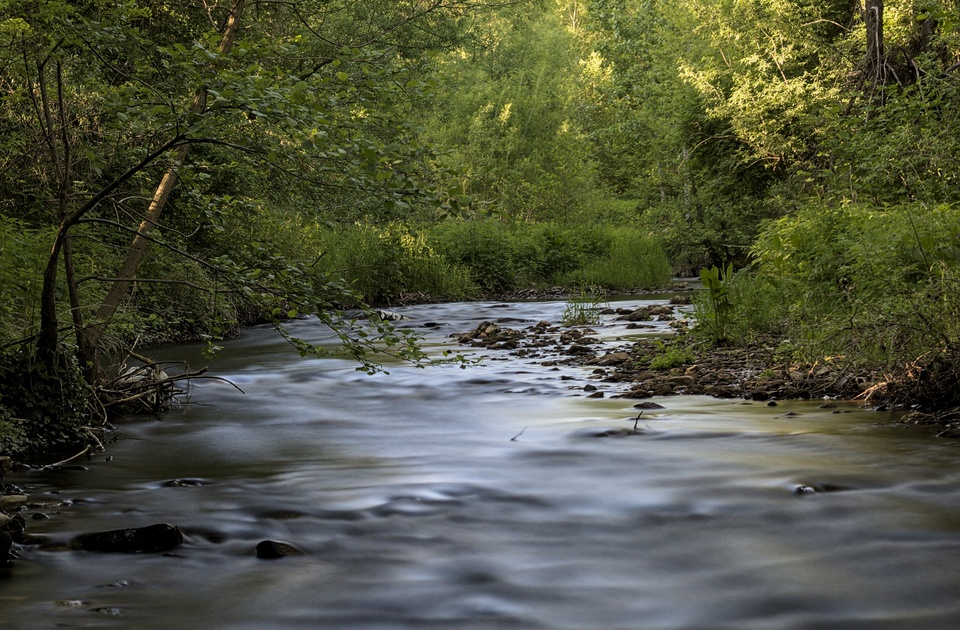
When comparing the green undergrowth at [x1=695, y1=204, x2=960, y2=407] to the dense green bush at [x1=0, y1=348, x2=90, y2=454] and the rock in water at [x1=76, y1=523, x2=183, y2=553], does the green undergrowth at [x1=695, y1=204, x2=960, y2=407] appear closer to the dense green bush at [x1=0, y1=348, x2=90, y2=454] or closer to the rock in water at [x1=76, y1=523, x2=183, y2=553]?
the rock in water at [x1=76, y1=523, x2=183, y2=553]

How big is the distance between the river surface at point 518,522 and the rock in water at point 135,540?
11 centimetres

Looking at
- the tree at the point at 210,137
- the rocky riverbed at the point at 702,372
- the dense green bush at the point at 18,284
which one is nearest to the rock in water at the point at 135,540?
the tree at the point at 210,137

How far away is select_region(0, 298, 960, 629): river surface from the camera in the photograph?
146 inches

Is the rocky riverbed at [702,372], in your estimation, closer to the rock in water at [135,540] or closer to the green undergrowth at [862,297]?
the green undergrowth at [862,297]

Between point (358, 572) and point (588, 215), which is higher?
point (588, 215)

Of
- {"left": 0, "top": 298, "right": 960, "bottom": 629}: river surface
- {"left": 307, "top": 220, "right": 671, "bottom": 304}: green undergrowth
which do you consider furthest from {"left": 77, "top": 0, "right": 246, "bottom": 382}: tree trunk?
{"left": 307, "top": 220, "right": 671, "bottom": 304}: green undergrowth

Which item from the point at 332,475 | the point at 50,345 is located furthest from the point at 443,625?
the point at 50,345

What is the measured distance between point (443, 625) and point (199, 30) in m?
12.4

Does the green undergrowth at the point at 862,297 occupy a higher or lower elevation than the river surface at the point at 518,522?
higher

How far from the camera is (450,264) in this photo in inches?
1010

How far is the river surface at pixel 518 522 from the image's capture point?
3.71m

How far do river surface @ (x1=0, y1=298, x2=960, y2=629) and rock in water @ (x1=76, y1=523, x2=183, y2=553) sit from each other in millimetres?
109

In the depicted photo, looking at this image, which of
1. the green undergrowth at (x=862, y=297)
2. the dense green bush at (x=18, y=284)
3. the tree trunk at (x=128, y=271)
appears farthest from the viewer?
the tree trunk at (x=128, y=271)

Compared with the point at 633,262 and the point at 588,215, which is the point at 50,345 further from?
the point at 588,215
